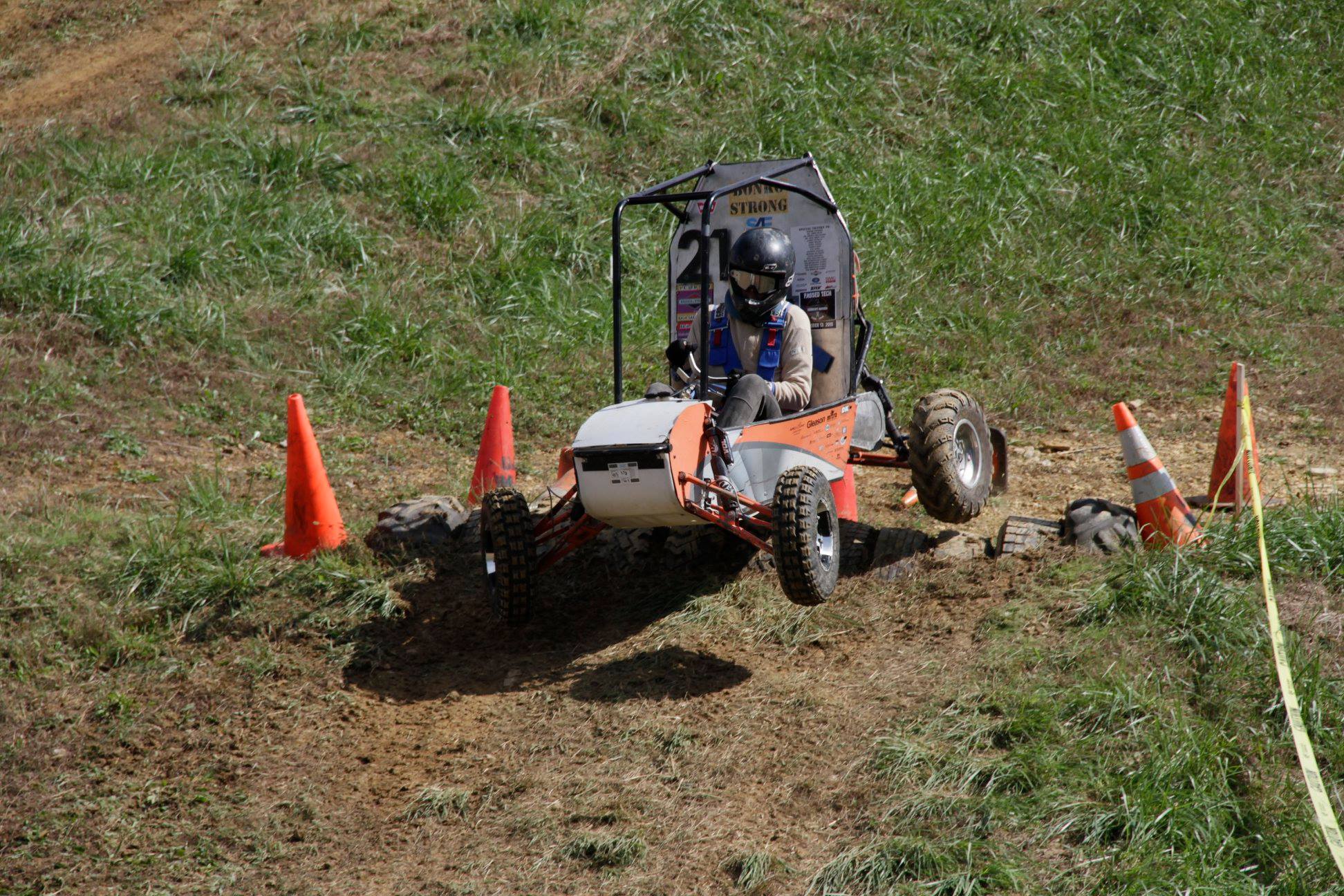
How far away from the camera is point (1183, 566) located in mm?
5324

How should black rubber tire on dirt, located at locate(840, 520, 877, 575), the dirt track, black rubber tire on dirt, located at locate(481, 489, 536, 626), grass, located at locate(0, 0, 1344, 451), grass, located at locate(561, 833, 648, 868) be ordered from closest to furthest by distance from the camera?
grass, located at locate(561, 833, 648, 868) < the dirt track < black rubber tire on dirt, located at locate(481, 489, 536, 626) < black rubber tire on dirt, located at locate(840, 520, 877, 575) < grass, located at locate(0, 0, 1344, 451)

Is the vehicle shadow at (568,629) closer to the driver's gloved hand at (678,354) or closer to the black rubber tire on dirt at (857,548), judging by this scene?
the black rubber tire on dirt at (857,548)

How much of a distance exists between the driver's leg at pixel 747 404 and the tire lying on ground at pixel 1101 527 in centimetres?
146

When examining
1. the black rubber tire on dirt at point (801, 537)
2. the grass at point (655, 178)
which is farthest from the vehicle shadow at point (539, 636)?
the grass at point (655, 178)

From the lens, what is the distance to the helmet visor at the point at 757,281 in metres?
6.30

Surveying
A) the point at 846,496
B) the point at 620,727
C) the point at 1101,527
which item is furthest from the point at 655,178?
the point at 620,727

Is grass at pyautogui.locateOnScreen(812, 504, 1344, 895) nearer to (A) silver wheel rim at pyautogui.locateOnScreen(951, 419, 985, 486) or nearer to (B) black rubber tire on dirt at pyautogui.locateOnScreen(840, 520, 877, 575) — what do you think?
(B) black rubber tire on dirt at pyautogui.locateOnScreen(840, 520, 877, 575)

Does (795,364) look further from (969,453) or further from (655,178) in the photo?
(655,178)

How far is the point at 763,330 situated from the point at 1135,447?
1847mm

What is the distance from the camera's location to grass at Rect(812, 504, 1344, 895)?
402 cm

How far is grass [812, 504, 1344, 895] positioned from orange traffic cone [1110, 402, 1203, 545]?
0.37m

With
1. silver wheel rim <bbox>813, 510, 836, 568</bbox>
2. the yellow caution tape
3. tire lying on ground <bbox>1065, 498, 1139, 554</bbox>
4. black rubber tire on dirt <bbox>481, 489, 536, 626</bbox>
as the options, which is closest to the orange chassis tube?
black rubber tire on dirt <bbox>481, 489, 536, 626</bbox>

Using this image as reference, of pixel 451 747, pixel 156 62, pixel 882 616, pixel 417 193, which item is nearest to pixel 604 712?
pixel 451 747

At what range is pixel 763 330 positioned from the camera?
645 cm
